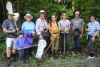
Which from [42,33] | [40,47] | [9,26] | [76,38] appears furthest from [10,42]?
[76,38]

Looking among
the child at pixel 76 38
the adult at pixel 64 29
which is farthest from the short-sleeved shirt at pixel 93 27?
the adult at pixel 64 29

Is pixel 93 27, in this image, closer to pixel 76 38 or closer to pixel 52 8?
pixel 76 38

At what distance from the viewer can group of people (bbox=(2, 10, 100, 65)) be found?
1052 centimetres

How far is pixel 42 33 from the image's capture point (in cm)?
1077

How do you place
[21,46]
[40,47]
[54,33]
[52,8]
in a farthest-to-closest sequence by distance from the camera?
[52,8] → [54,33] → [40,47] → [21,46]

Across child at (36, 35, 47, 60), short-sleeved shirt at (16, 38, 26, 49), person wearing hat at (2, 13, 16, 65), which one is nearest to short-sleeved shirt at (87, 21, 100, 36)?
child at (36, 35, 47, 60)

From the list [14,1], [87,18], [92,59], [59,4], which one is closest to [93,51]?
[92,59]

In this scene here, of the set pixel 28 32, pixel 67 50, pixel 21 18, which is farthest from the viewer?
pixel 21 18

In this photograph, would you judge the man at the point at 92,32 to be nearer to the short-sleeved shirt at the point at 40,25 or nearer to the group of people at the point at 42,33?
the group of people at the point at 42,33

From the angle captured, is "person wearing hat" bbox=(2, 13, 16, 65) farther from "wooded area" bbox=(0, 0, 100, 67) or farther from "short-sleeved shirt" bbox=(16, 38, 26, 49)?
"wooded area" bbox=(0, 0, 100, 67)

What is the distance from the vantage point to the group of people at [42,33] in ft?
34.5

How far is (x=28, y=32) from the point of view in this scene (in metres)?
10.6

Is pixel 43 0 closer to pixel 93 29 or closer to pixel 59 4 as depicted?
pixel 59 4

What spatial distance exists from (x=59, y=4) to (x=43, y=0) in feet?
2.52
